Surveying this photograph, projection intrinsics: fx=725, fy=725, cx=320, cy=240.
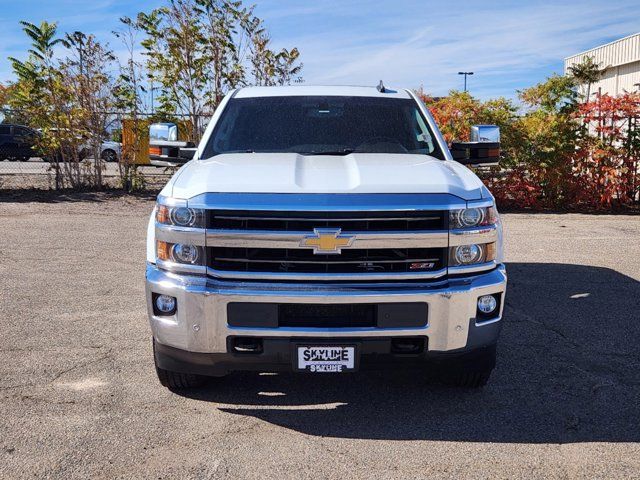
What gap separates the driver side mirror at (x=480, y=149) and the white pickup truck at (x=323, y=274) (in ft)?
5.07

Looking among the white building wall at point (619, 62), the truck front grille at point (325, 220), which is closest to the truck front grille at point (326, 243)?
the truck front grille at point (325, 220)

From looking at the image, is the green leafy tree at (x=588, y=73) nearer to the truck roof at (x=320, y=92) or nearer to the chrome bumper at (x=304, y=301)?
the truck roof at (x=320, y=92)

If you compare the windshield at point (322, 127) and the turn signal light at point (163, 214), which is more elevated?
the windshield at point (322, 127)

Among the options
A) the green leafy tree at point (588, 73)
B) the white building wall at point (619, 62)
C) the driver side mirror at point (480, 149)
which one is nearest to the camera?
the driver side mirror at point (480, 149)

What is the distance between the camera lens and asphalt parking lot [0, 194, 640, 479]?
3.54 metres

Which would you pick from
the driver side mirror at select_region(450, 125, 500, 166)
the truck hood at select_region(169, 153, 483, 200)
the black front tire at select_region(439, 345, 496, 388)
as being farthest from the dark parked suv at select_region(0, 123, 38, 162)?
the black front tire at select_region(439, 345, 496, 388)

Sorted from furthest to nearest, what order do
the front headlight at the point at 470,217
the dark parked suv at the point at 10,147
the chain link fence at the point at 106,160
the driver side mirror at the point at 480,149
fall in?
1. the dark parked suv at the point at 10,147
2. the chain link fence at the point at 106,160
3. the driver side mirror at the point at 480,149
4. the front headlight at the point at 470,217

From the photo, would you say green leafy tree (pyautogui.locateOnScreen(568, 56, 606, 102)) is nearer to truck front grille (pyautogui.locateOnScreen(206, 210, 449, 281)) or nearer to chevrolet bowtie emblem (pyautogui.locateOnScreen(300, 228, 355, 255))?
truck front grille (pyautogui.locateOnScreen(206, 210, 449, 281))

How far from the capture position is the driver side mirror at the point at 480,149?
5.65m

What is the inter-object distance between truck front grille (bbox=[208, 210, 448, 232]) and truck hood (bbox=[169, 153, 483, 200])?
0.14 meters

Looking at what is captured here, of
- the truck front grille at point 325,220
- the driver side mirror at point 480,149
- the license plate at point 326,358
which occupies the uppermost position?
the driver side mirror at point 480,149

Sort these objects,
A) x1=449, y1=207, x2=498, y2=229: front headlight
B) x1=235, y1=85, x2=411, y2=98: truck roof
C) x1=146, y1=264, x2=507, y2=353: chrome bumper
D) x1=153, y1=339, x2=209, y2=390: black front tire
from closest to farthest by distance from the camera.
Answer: x1=146, y1=264, x2=507, y2=353: chrome bumper → x1=449, y1=207, x2=498, y2=229: front headlight → x1=153, y1=339, x2=209, y2=390: black front tire → x1=235, y1=85, x2=411, y2=98: truck roof

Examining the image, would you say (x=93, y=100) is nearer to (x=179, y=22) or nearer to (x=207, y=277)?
(x=179, y=22)

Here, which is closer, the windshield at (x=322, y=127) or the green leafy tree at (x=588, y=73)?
the windshield at (x=322, y=127)
